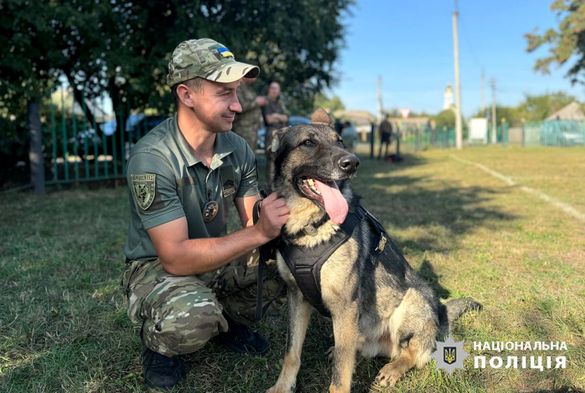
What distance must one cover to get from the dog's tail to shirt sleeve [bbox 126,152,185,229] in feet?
5.83

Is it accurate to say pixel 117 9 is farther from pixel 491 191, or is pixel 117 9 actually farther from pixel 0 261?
pixel 491 191

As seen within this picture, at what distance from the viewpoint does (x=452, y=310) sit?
3115mm

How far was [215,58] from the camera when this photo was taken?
8.34ft

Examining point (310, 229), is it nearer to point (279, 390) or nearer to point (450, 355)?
point (279, 390)

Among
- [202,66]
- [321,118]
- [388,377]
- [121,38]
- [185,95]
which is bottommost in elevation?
[388,377]

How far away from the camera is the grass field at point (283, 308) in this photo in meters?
2.62

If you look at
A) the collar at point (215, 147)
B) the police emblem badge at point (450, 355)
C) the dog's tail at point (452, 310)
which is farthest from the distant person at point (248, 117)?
the police emblem badge at point (450, 355)

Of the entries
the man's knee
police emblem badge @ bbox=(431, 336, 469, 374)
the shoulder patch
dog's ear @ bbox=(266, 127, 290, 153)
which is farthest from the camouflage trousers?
police emblem badge @ bbox=(431, 336, 469, 374)

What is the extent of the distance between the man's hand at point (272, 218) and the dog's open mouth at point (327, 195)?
0.16 meters

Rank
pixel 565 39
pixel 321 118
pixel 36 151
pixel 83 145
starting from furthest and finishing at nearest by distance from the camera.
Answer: pixel 565 39 → pixel 83 145 → pixel 36 151 → pixel 321 118

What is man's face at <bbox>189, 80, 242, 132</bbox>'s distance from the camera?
2547 mm

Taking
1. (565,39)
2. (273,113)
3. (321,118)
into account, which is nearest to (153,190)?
(321,118)

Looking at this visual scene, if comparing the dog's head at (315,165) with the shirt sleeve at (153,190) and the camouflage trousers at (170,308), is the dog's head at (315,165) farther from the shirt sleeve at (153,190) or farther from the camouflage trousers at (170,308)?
the camouflage trousers at (170,308)

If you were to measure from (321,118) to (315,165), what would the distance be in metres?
0.66
